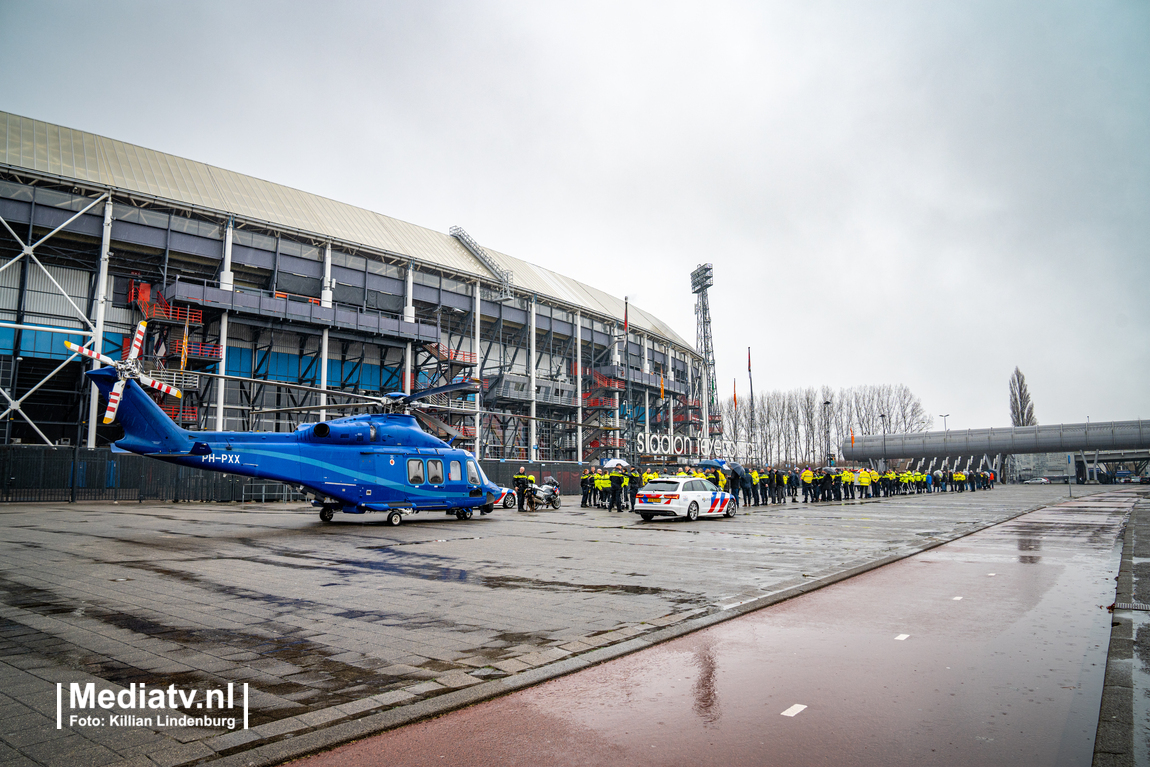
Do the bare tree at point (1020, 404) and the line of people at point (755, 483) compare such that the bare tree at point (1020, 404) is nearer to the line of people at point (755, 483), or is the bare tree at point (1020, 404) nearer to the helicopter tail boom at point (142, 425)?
the line of people at point (755, 483)

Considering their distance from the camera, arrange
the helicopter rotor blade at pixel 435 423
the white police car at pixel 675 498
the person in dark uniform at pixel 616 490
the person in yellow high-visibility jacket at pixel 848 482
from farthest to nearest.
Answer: the person in yellow high-visibility jacket at pixel 848 482 < the person in dark uniform at pixel 616 490 < the helicopter rotor blade at pixel 435 423 < the white police car at pixel 675 498

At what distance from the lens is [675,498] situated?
22.7m

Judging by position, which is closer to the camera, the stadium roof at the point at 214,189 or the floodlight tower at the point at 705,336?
the stadium roof at the point at 214,189

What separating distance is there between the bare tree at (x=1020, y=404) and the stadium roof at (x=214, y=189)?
242 ft

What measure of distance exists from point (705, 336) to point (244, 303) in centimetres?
5340

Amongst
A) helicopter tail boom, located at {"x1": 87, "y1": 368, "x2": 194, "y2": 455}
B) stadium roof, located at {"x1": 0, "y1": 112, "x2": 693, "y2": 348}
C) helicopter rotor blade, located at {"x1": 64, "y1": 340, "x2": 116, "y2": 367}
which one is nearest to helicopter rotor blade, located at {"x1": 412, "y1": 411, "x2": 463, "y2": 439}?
helicopter tail boom, located at {"x1": 87, "y1": 368, "x2": 194, "y2": 455}

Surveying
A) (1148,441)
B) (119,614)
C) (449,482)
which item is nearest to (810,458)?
(1148,441)

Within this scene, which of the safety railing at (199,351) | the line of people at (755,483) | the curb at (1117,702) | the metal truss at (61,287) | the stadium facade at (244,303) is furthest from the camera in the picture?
the safety railing at (199,351)

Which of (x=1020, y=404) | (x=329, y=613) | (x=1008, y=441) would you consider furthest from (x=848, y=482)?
(x=1020, y=404)

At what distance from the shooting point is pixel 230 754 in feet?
12.6

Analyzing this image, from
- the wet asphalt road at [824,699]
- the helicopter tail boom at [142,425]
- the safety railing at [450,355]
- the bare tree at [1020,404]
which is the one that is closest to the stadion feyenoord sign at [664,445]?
the safety railing at [450,355]

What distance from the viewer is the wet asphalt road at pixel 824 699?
3.96 metres

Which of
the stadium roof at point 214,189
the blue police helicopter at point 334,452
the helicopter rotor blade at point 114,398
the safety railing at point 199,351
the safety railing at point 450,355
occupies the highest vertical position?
the stadium roof at point 214,189

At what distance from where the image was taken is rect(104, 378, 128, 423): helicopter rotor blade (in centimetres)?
1516
